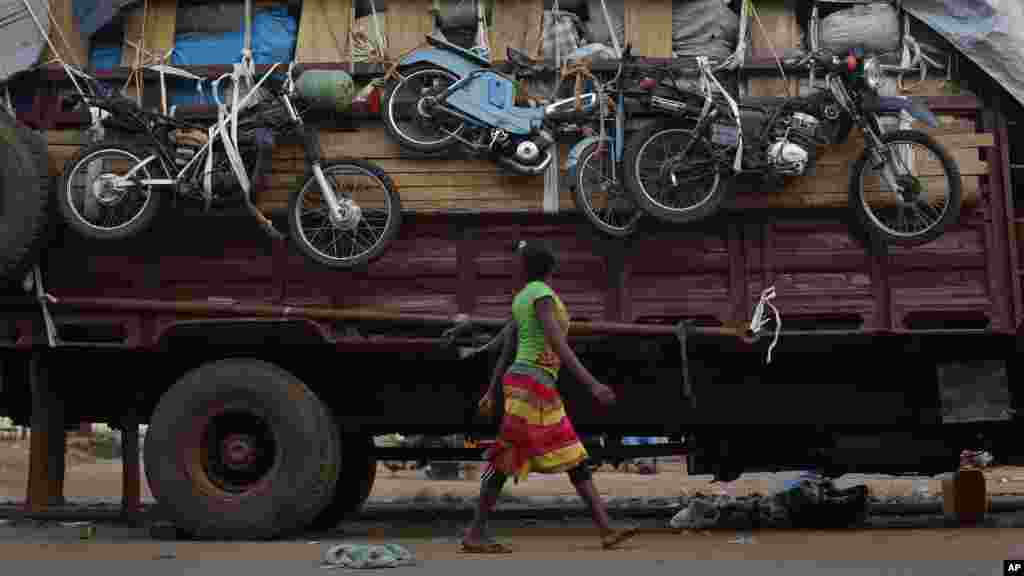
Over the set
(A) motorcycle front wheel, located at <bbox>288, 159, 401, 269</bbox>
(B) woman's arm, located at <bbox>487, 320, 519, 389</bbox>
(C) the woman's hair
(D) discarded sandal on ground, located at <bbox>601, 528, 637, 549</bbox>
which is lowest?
(D) discarded sandal on ground, located at <bbox>601, 528, 637, 549</bbox>

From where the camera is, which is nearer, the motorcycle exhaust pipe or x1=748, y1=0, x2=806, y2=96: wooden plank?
the motorcycle exhaust pipe

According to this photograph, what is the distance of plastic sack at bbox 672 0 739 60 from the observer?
8203mm

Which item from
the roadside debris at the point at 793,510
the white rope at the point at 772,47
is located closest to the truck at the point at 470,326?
the roadside debris at the point at 793,510

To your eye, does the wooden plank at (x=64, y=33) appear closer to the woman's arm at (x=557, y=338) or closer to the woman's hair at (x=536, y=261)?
the woman's hair at (x=536, y=261)

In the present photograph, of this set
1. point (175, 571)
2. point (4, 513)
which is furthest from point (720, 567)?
point (4, 513)

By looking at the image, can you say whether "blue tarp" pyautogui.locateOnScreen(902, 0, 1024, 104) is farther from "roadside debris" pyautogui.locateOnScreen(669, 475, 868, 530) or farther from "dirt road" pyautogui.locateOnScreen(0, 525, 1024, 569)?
"roadside debris" pyautogui.locateOnScreen(669, 475, 868, 530)

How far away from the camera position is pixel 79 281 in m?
8.24

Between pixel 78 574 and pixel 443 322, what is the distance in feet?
8.49

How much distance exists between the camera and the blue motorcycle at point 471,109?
7938 millimetres

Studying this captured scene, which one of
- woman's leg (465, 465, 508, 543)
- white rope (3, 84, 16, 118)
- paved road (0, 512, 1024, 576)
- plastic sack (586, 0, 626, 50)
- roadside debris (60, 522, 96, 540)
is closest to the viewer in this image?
paved road (0, 512, 1024, 576)

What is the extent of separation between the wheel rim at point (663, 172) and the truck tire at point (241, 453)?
83.1 inches

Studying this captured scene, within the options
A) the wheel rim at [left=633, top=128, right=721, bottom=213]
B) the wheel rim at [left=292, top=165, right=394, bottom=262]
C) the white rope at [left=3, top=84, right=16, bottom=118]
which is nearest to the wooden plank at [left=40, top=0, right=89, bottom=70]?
the white rope at [left=3, top=84, right=16, bottom=118]

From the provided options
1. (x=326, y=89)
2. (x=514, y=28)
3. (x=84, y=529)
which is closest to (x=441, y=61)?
(x=514, y=28)

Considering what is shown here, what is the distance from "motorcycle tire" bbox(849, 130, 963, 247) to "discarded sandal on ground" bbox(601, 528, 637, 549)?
7.36 ft
